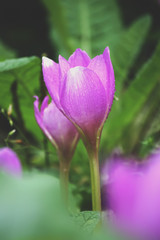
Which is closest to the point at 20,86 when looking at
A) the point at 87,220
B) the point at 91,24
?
the point at 87,220

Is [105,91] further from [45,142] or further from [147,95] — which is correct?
[147,95]

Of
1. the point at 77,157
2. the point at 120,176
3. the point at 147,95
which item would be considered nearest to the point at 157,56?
the point at 147,95

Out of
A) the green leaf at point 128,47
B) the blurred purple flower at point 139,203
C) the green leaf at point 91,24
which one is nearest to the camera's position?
the blurred purple flower at point 139,203

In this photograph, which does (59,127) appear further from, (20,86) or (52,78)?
(20,86)

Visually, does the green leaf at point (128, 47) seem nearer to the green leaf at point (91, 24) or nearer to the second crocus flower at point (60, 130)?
the green leaf at point (91, 24)

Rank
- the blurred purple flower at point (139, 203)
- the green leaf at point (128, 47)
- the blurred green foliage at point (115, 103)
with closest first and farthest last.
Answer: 1. the blurred purple flower at point (139, 203)
2. the blurred green foliage at point (115, 103)
3. the green leaf at point (128, 47)

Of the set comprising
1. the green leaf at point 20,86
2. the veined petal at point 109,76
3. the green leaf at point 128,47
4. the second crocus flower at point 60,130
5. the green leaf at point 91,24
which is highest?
the green leaf at point 91,24

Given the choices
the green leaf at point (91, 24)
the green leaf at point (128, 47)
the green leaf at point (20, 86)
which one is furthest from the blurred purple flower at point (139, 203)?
the green leaf at point (91, 24)

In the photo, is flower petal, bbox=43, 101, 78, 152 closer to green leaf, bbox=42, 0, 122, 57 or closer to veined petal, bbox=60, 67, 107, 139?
veined petal, bbox=60, 67, 107, 139
